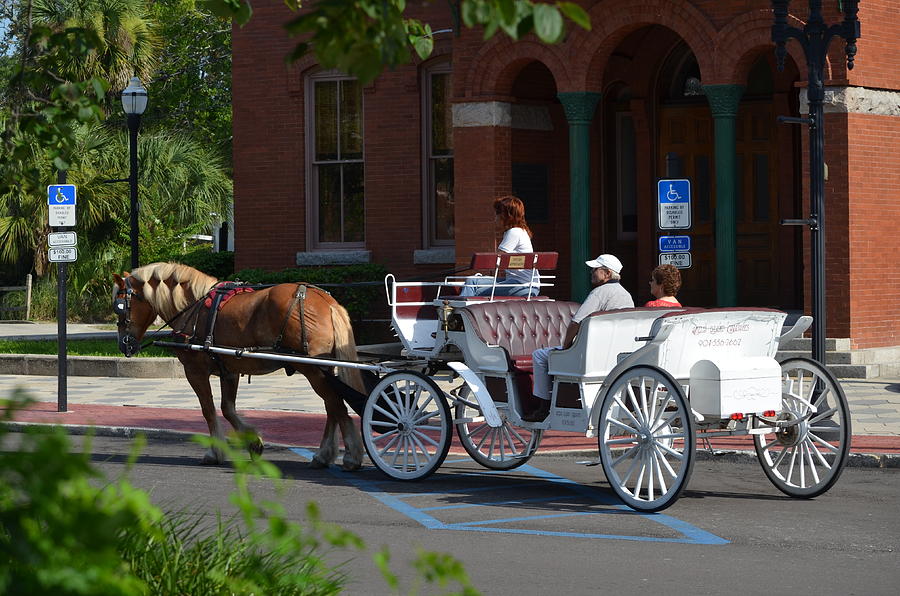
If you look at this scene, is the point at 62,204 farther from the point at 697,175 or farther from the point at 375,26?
the point at 375,26

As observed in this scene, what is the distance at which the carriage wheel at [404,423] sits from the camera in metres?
9.98

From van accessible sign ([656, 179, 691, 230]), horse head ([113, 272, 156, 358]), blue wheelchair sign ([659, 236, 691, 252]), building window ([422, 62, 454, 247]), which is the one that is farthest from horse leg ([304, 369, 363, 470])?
building window ([422, 62, 454, 247])

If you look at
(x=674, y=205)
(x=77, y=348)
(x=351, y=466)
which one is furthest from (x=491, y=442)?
(x=77, y=348)

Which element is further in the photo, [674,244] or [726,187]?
[726,187]

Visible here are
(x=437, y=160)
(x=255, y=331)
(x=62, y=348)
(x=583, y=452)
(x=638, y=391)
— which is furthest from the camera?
(x=437, y=160)

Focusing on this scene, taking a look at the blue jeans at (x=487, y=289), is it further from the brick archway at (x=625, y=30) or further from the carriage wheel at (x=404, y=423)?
the brick archway at (x=625, y=30)

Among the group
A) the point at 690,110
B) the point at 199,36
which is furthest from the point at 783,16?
the point at 199,36

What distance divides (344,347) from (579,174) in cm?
815

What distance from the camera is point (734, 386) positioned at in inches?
354

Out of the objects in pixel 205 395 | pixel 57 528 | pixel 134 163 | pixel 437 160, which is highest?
pixel 437 160

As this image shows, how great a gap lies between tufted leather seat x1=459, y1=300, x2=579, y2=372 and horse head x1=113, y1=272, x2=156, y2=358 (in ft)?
10.5

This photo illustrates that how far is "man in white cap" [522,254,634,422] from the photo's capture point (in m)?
9.76

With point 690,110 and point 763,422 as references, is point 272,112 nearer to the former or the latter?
point 690,110

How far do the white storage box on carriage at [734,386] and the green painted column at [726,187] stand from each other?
804cm
